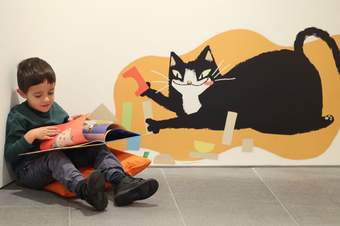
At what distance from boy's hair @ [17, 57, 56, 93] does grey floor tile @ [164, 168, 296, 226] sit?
0.63m

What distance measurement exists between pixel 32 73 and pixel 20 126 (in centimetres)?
20

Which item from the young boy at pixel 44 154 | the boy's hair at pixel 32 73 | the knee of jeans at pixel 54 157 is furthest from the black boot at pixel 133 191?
the boy's hair at pixel 32 73

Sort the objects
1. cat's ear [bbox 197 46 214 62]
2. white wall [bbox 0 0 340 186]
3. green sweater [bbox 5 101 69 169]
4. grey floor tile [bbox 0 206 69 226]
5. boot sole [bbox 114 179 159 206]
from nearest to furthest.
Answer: grey floor tile [bbox 0 206 69 226], boot sole [bbox 114 179 159 206], green sweater [bbox 5 101 69 169], white wall [bbox 0 0 340 186], cat's ear [bbox 197 46 214 62]

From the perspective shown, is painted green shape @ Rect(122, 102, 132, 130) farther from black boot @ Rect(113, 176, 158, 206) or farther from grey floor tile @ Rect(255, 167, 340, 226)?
grey floor tile @ Rect(255, 167, 340, 226)

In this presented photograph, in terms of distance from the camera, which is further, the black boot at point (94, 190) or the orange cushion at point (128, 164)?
the orange cushion at point (128, 164)

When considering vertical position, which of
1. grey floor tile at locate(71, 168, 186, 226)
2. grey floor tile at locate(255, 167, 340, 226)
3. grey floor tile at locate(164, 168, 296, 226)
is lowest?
grey floor tile at locate(255, 167, 340, 226)

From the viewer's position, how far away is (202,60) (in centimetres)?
225

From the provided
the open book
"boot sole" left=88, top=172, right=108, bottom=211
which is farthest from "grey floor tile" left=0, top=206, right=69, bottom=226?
the open book

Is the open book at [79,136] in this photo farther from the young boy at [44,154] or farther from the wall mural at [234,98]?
the wall mural at [234,98]

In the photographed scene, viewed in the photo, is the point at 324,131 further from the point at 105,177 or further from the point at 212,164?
the point at 105,177

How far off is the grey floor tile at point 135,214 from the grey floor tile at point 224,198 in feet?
0.15

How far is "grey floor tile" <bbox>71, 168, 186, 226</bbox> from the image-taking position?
1712 mm

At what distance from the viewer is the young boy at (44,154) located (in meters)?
1.84

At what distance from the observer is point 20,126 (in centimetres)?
195
